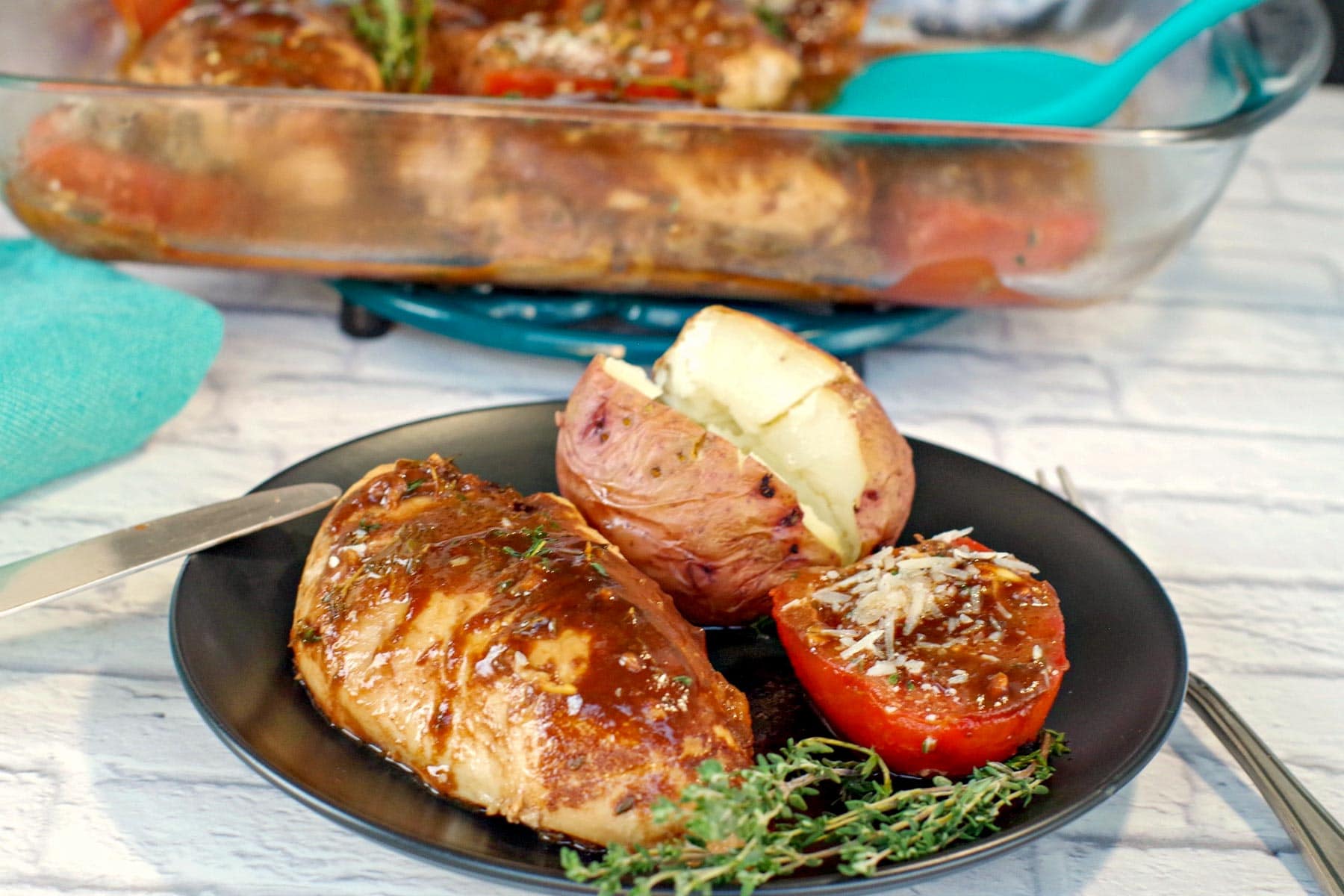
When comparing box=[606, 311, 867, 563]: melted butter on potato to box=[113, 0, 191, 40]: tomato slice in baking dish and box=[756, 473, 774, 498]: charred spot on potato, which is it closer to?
box=[756, 473, 774, 498]: charred spot on potato

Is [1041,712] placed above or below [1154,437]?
above

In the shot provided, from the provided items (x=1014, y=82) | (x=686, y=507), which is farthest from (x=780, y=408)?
(x=1014, y=82)

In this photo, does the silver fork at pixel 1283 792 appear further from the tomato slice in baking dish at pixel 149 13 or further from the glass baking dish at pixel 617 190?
the tomato slice in baking dish at pixel 149 13

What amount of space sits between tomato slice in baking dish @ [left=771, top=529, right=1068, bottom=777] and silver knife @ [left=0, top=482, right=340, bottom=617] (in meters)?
0.46

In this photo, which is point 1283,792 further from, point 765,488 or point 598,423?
point 598,423

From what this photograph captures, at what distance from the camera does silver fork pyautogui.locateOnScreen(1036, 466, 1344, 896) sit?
959 mm

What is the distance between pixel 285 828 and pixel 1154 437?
1204mm

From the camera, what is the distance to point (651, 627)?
2.99 feet

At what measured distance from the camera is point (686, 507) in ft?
3.58

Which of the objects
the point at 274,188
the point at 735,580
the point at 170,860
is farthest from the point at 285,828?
the point at 274,188

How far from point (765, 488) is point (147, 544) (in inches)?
21.2

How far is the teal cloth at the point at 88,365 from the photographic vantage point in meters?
1.38

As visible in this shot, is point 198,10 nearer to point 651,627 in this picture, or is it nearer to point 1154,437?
point 651,627

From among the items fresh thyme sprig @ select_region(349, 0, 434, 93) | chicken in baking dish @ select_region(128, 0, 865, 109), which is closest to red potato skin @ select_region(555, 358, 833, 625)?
chicken in baking dish @ select_region(128, 0, 865, 109)
